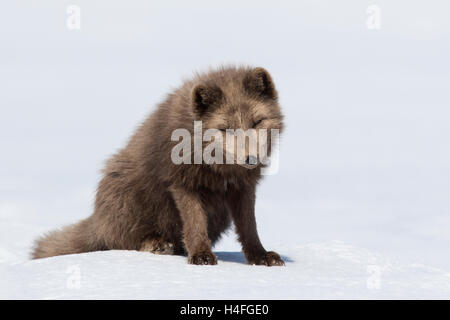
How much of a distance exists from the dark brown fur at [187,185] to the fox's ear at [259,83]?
0.4 inches

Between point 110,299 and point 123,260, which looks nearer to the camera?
point 110,299

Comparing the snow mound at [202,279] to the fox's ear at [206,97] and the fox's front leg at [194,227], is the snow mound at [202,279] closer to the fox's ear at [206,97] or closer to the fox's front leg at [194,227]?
the fox's front leg at [194,227]

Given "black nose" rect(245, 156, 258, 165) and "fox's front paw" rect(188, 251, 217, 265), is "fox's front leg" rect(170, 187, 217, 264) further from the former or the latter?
"black nose" rect(245, 156, 258, 165)

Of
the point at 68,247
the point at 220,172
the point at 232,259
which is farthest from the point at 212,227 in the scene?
the point at 68,247

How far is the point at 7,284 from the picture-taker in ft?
22.3

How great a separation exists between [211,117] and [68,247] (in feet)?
9.96

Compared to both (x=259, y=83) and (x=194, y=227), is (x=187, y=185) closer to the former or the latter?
(x=194, y=227)

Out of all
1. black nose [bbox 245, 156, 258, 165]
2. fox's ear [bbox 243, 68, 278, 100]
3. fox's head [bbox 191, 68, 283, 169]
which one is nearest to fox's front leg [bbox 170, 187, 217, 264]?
fox's head [bbox 191, 68, 283, 169]

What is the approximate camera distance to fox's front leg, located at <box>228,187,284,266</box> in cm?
812

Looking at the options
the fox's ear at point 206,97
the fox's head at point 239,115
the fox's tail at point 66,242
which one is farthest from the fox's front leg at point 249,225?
the fox's tail at point 66,242

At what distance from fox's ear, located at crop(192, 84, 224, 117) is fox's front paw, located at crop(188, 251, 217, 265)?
4.92 ft

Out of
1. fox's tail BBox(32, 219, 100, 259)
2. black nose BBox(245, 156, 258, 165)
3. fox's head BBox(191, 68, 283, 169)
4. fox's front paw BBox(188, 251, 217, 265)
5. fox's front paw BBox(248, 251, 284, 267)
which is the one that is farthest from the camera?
fox's tail BBox(32, 219, 100, 259)

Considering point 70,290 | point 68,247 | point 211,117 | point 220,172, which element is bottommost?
point 68,247
